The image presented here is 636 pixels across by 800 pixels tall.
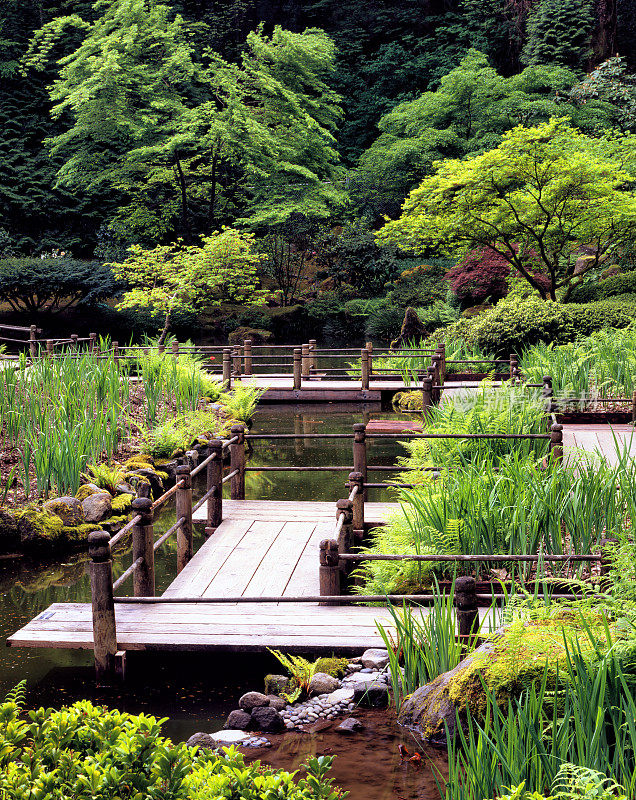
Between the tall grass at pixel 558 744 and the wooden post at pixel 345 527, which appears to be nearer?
the tall grass at pixel 558 744

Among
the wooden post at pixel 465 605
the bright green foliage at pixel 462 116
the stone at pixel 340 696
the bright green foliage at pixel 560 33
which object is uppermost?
the bright green foliage at pixel 560 33

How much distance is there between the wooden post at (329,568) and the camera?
5.00 meters

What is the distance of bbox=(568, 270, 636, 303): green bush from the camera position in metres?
17.3

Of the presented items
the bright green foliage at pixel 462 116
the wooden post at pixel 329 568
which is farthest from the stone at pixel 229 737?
the bright green foliage at pixel 462 116

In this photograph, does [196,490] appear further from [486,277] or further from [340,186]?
[340,186]

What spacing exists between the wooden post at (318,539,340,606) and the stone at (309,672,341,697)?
28.6 inches

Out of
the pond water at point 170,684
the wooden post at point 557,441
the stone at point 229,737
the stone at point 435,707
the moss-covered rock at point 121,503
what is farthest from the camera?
the moss-covered rock at point 121,503

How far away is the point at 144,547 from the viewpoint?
212 inches

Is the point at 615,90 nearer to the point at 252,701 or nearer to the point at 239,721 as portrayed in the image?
the point at 252,701

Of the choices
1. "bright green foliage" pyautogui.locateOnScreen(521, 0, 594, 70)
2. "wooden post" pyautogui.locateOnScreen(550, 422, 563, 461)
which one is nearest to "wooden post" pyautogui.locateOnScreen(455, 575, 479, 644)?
"wooden post" pyautogui.locateOnScreen(550, 422, 563, 461)

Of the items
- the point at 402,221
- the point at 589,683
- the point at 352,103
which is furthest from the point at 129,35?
the point at 589,683

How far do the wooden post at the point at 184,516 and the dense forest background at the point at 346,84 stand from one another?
20753mm

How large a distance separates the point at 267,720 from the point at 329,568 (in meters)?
1.18

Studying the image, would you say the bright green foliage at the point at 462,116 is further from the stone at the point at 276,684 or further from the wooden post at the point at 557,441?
the stone at the point at 276,684
